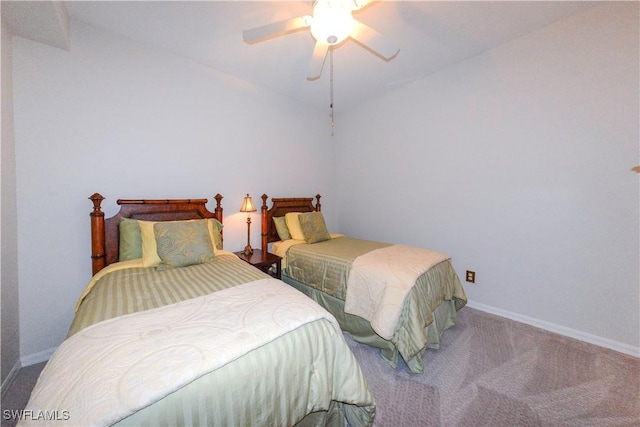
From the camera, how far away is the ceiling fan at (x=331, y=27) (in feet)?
4.73

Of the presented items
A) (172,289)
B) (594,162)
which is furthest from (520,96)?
(172,289)

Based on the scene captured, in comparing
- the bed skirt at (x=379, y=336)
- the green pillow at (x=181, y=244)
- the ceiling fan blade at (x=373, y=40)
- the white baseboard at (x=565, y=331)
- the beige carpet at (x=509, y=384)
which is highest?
the ceiling fan blade at (x=373, y=40)

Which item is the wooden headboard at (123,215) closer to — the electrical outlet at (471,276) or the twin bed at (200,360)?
the twin bed at (200,360)

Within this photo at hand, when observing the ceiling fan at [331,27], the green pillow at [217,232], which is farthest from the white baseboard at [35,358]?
the ceiling fan at [331,27]

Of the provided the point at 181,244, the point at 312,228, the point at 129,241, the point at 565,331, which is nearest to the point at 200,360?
the point at 181,244

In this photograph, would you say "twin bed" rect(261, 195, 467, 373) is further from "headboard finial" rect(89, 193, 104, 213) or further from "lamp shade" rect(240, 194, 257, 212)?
"headboard finial" rect(89, 193, 104, 213)

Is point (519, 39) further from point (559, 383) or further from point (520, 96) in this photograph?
point (559, 383)

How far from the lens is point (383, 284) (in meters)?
1.84

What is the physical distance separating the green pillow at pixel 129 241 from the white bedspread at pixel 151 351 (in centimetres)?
118

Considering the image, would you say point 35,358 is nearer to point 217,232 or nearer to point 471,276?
point 217,232

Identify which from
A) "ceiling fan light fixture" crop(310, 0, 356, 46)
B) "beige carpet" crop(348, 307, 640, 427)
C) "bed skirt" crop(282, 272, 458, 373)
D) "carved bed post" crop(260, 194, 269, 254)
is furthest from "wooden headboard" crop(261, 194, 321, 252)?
"ceiling fan light fixture" crop(310, 0, 356, 46)

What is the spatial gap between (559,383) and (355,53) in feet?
10.5

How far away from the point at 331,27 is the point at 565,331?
125 inches

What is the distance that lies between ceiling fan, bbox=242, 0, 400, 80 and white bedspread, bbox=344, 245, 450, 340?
1647 millimetres
